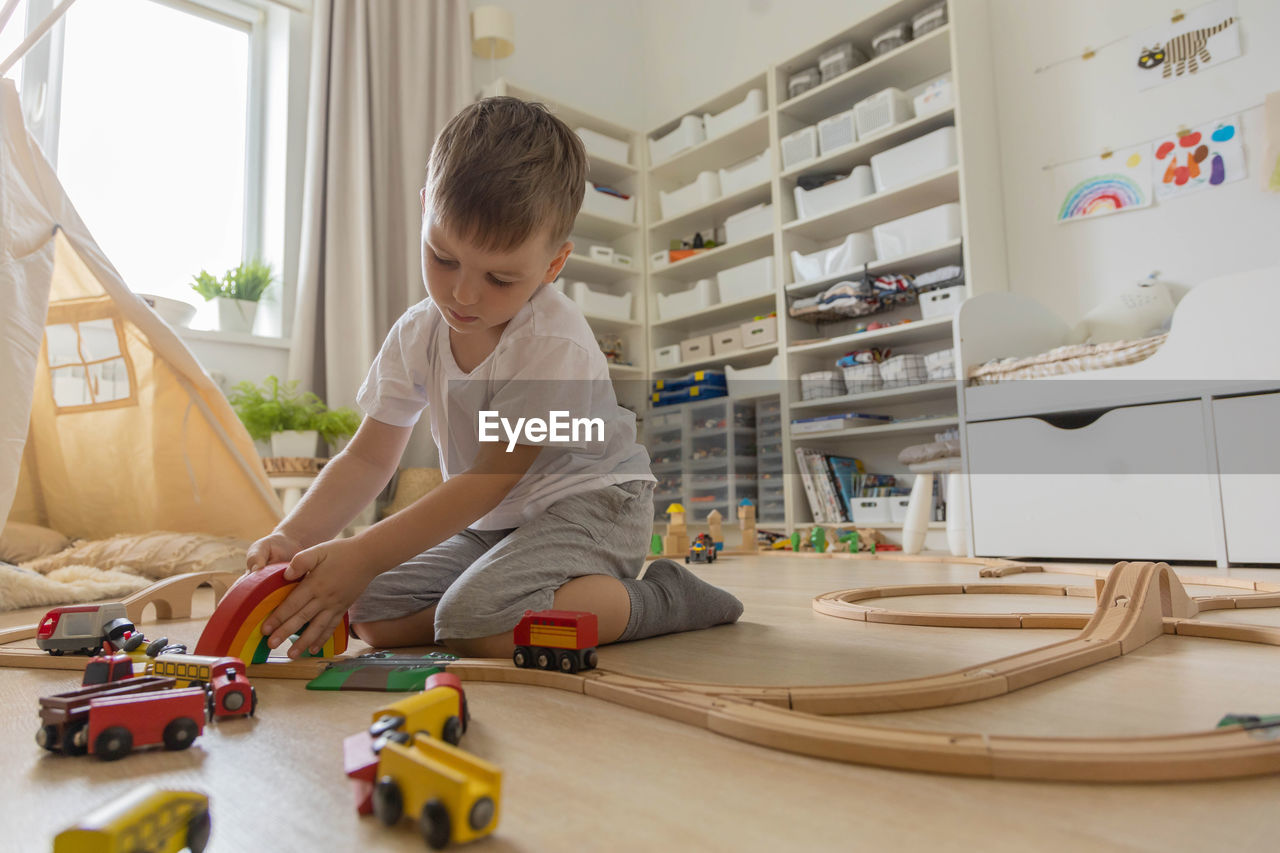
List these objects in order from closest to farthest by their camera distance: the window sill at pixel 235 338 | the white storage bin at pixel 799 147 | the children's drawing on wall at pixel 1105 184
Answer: the children's drawing on wall at pixel 1105 184 → the window sill at pixel 235 338 → the white storage bin at pixel 799 147

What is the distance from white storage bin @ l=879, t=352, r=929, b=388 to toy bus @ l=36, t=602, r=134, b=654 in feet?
7.12

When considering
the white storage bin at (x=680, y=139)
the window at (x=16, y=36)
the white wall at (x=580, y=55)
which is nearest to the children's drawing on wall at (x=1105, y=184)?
the white storage bin at (x=680, y=139)

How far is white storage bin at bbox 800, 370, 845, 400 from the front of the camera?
2643 millimetres

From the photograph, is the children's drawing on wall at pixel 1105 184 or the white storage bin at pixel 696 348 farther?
the white storage bin at pixel 696 348

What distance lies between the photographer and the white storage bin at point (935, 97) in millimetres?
2375

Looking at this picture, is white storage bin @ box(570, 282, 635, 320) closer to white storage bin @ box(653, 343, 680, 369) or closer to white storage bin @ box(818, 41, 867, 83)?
white storage bin @ box(653, 343, 680, 369)

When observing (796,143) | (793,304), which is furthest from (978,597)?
(796,143)

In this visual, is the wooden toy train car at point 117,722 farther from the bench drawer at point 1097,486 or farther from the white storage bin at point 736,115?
the white storage bin at point 736,115

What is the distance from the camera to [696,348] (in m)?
3.10

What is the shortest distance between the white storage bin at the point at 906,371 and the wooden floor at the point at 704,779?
1810mm

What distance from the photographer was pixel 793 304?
9.10ft

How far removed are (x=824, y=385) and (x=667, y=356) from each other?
0.76m

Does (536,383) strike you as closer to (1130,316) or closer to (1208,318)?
(1208,318)

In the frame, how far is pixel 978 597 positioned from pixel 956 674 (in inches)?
27.6
